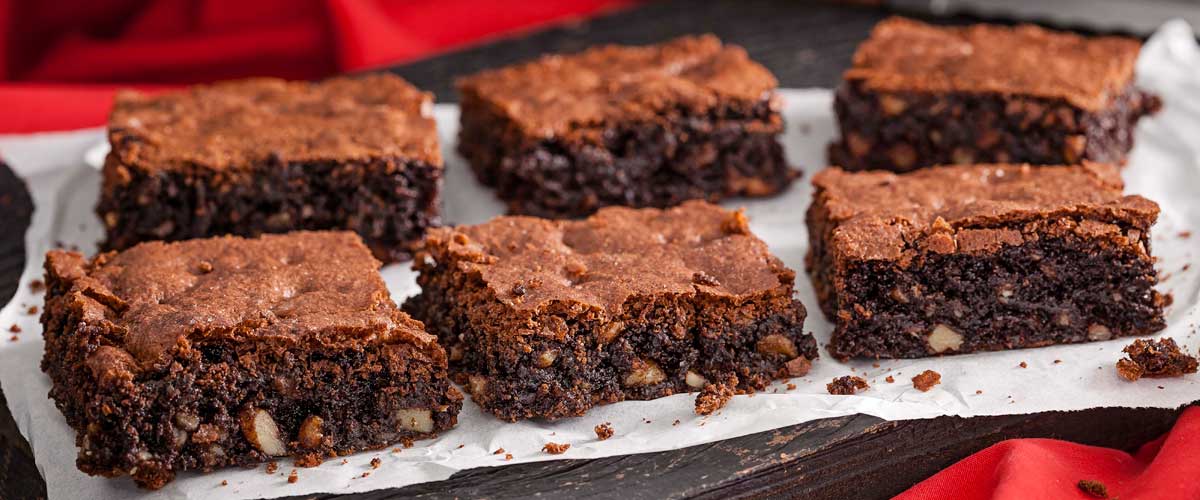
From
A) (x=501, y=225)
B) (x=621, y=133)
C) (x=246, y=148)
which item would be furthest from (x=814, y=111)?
(x=246, y=148)

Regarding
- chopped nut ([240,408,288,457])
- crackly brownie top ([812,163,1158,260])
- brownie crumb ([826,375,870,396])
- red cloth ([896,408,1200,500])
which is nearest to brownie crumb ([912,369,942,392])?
brownie crumb ([826,375,870,396])

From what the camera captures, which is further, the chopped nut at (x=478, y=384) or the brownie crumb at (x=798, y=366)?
the brownie crumb at (x=798, y=366)

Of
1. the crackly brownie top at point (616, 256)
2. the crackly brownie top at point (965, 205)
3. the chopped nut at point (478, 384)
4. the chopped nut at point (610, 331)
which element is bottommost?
the chopped nut at point (478, 384)

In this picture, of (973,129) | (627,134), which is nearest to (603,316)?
(627,134)

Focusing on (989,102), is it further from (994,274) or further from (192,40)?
(192,40)

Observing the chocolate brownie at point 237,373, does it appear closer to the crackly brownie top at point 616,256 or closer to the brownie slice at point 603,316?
the brownie slice at point 603,316

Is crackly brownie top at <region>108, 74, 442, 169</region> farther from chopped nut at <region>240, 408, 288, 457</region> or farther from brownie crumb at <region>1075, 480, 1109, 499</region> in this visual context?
brownie crumb at <region>1075, 480, 1109, 499</region>

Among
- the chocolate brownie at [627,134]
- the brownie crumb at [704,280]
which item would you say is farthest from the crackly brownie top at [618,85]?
the brownie crumb at [704,280]
